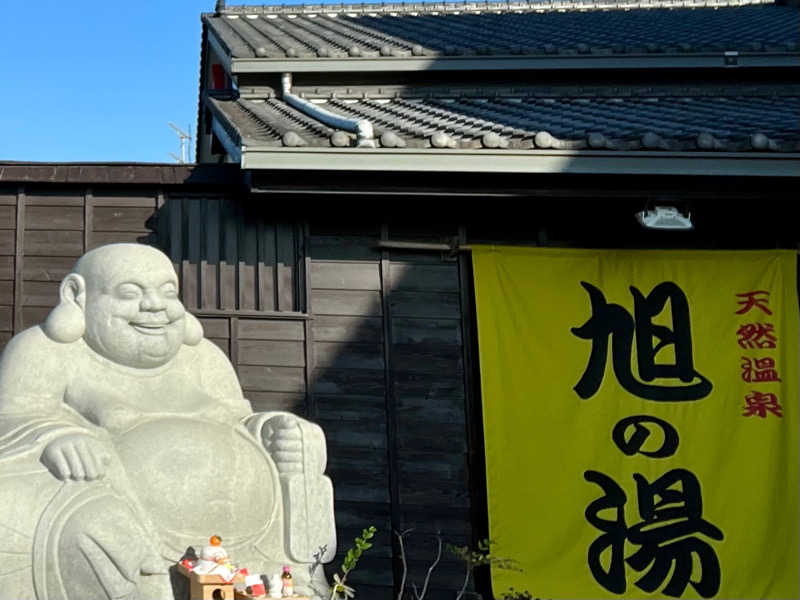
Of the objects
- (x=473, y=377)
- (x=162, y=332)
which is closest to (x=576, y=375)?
(x=473, y=377)

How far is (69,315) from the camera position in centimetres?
498

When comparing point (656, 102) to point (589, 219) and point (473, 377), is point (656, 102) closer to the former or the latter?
point (589, 219)

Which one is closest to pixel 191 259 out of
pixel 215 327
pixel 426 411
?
pixel 215 327

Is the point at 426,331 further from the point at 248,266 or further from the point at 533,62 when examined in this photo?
the point at 533,62

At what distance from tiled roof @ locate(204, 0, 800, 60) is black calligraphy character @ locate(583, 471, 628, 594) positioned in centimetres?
378

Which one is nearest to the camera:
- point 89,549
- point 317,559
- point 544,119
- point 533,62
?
point 89,549

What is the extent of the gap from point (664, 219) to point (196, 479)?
381 centimetres

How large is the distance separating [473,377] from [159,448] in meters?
2.90

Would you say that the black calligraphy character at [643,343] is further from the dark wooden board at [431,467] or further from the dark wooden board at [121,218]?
the dark wooden board at [121,218]

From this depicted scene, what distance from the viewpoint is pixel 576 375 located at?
Answer: 7.00 metres

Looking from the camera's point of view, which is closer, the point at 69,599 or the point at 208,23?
the point at 69,599

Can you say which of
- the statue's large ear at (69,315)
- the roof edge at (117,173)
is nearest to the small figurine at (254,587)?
the statue's large ear at (69,315)

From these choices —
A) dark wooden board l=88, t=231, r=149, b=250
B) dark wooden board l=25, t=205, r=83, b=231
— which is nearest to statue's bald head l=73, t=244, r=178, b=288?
dark wooden board l=88, t=231, r=149, b=250

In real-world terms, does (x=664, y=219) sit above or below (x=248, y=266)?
above
